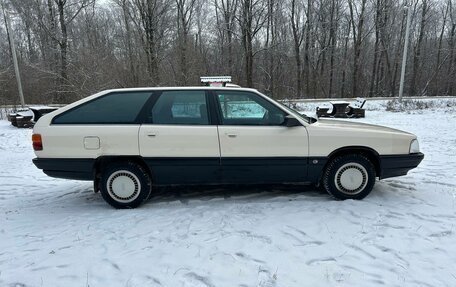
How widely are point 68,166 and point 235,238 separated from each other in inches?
97.0

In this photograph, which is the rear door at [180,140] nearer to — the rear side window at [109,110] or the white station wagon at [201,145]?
the white station wagon at [201,145]

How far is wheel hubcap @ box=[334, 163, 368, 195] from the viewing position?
Result: 4.65 meters

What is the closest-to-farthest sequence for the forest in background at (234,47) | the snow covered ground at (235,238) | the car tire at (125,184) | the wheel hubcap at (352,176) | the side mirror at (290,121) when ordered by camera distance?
1. the snow covered ground at (235,238)
2. the side mirror at (290,121)
3. the car tire at (125,184)
4. the wheel hubcap at (352,176)
5. the forest in background at (234,47)

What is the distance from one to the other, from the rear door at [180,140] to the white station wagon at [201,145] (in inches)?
0.5

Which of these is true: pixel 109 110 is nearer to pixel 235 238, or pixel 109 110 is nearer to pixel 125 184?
pixel 125 184

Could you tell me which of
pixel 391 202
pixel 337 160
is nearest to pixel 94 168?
pixel 337 160

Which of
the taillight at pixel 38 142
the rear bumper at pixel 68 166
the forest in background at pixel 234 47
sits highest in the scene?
the forest in background at pixel 234 47

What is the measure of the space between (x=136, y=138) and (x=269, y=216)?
199 cm

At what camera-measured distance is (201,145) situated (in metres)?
4.47

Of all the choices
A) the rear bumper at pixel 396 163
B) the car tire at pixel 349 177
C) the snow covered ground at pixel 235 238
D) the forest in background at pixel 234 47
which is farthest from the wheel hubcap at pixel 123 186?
the forest in background at pixel 234 47

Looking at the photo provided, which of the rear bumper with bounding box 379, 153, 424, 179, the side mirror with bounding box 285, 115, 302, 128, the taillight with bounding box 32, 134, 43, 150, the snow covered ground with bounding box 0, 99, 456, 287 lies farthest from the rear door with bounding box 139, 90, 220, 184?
the rear bumper with bounding box 379, 153, 424, 179

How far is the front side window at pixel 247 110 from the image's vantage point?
4.54 metres

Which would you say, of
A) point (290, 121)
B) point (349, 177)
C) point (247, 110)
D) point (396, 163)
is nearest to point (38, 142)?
point (247, 110)

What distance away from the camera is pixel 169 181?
463cm
